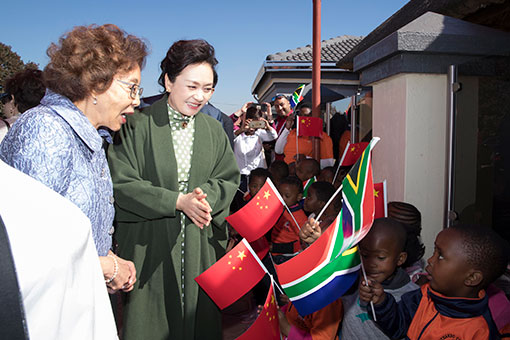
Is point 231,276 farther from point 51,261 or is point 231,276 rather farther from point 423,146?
point 423,146

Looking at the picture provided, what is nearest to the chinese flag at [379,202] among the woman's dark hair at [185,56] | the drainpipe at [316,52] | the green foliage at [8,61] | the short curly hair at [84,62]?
the woman's dark hair at [185,56]

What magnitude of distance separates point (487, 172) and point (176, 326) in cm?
222

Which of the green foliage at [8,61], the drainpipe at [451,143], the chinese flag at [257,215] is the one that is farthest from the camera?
the green foliage at [8,61]

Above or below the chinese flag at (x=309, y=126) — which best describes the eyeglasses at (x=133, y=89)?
above

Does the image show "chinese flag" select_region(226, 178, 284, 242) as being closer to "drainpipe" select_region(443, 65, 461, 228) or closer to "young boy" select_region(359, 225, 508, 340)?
"young boy" select_region(359, 225, 508, 340)

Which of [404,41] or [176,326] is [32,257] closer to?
[176,326]

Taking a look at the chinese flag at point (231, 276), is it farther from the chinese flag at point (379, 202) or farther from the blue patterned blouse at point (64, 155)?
the chinese flag at point (379, 202)

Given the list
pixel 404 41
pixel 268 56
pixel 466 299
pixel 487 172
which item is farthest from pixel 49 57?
pixel 268 56

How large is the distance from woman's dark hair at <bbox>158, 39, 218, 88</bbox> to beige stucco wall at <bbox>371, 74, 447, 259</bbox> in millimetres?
1621

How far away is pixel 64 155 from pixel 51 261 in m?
0.95

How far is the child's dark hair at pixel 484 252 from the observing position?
183cm

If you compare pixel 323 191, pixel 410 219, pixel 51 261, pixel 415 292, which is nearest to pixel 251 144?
pixel 323 191

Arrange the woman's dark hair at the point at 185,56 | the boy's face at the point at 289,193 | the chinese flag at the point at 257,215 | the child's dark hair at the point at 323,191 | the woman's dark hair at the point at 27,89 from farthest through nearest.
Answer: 1. the boy's face at the point at 289,193
2. the child's dark hair at the point at 323,191
3. the woman's dark hair at the point at 27,89
4. the chinese flag at the point at 257,215
5. the woman's dark hair at the point at 185,56

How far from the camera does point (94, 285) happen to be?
704 mm
